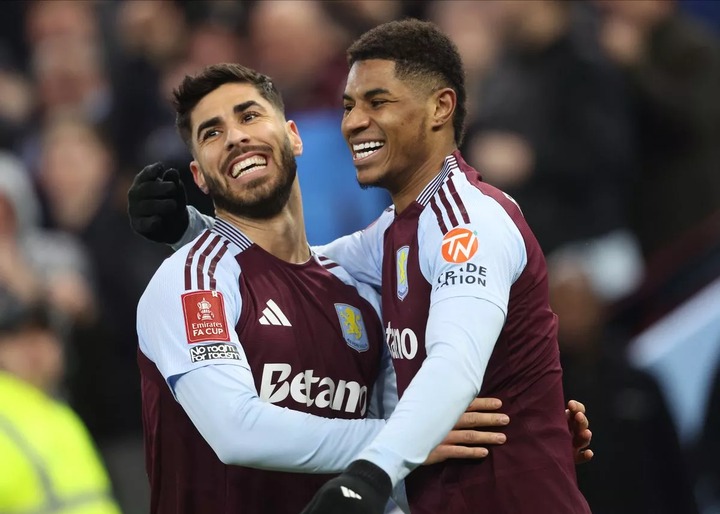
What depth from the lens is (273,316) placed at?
14.1 ft

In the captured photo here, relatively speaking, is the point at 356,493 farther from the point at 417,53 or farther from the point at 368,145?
the point at 417,53

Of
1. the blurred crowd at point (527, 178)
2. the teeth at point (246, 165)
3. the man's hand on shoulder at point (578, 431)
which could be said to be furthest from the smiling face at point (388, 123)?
the blurred crowd at point (527, 178)

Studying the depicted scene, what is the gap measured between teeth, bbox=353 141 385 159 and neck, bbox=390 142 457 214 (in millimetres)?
134

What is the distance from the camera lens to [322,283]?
4.55m

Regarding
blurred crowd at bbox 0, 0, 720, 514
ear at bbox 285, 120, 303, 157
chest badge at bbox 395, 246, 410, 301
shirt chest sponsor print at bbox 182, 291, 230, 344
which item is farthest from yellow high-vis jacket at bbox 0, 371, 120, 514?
blurred crowd at bbox 0, 0, 720, 514

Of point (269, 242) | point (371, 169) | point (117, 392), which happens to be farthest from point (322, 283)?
point (117, 392)

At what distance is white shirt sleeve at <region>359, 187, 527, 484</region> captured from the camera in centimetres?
353

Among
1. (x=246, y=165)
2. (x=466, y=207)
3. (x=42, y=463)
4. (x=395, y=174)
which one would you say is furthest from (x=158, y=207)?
(x=42, y=463)

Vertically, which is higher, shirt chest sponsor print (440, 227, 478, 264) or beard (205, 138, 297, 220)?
beard (205, 138, 297, 220)

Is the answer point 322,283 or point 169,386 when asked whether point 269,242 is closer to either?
point 322,283

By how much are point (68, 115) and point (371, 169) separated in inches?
195

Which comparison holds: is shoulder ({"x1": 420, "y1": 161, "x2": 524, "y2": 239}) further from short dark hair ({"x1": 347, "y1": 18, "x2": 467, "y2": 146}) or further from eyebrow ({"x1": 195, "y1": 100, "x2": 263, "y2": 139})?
eyebrow ({"x1": 195, "y1": 100, "x2": 263, "y2": 139})

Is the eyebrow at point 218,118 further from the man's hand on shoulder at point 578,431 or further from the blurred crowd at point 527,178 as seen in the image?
the blurred crowd at point 527,178

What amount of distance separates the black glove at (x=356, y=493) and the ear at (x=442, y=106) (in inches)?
48.2
